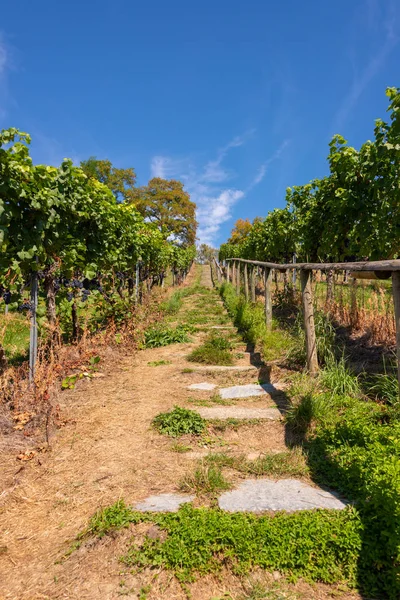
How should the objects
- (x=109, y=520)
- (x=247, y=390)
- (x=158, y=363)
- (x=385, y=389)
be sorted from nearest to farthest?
(x=109, y=520)
(x=385, y=389)
(x=247, y=390)
(x=158, y=363)

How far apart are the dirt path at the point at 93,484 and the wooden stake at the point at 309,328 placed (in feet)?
3.85

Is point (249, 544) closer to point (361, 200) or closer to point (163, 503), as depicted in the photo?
point (163, 503)

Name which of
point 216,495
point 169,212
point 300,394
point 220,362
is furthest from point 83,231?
point 169,212

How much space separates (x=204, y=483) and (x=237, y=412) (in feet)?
4.49

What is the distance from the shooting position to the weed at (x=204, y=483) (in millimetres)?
2400

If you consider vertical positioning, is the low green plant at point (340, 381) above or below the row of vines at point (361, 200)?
below

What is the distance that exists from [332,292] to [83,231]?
18.0 feet

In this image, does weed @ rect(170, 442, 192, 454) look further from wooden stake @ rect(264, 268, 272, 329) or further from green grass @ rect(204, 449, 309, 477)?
wooden stake @ rect(264, 268, 272, 329)

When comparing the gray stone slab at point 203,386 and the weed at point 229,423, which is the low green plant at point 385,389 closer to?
the weed at point 229,423

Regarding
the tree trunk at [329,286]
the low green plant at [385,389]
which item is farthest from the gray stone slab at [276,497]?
the tree trunk at [329,286]

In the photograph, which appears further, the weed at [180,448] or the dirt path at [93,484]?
the weed at [180,448]

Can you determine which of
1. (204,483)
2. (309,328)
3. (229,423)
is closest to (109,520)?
(204,483)

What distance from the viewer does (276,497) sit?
2330 millimetres

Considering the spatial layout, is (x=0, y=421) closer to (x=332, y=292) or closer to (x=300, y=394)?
(x=300, y=394)
